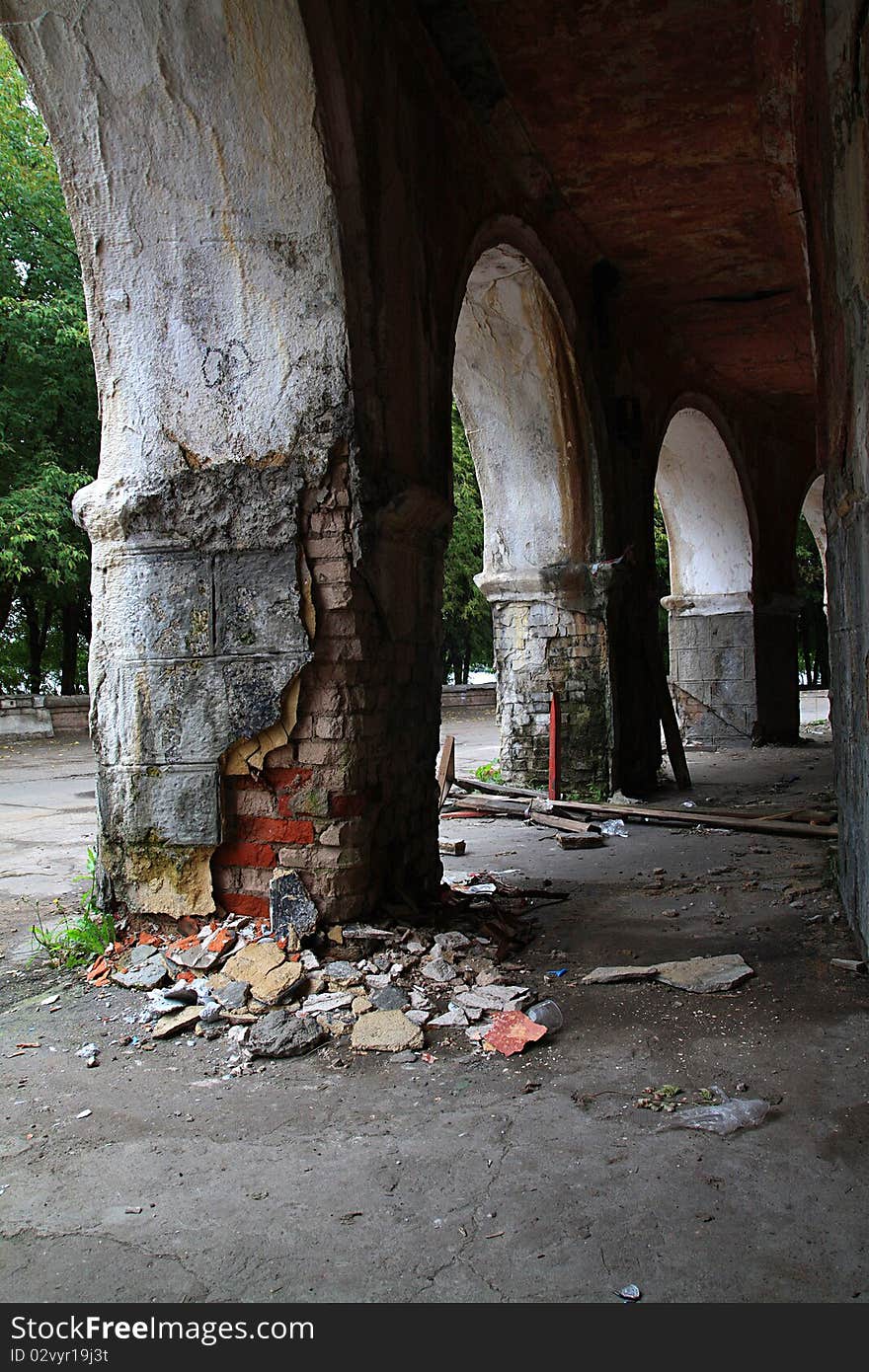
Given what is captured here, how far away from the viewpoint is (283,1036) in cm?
335

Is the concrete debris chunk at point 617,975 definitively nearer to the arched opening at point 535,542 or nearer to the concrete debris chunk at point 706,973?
the concrete debris chunk at point 706,973

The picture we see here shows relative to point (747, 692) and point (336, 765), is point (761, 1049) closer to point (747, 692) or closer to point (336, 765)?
point (336, 765)

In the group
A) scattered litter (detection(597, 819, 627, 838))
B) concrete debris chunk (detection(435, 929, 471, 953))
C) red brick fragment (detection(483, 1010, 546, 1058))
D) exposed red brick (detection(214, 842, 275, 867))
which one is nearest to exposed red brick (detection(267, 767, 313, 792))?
exposed red brick (detection(214, 842, 275, 867))

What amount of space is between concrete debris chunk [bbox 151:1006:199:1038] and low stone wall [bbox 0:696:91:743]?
12.8 m

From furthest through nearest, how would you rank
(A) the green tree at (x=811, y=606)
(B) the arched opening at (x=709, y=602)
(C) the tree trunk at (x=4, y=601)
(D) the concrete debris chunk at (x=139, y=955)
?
(A) the green tree at (x=811, y=606), (C) the tree trunk at (x=4, y=601), (B) the arched opening at (x=709, y=602), (D) the concrete debris chunk at (x=139, y=955)

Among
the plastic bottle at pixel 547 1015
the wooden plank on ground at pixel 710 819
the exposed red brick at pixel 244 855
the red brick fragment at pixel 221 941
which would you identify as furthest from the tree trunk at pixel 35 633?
the plastic bottle at pixel 547 1015

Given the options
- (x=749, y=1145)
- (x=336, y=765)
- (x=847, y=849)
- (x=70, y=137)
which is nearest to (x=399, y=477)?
(x=336, y=765)

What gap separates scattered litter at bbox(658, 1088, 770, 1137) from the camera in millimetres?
2674

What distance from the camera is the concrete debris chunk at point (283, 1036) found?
3293mm

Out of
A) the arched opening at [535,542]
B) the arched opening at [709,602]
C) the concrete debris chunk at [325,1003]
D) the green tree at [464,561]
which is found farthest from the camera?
the green tree at [464,561]

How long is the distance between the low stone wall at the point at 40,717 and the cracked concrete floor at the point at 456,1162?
41.0 ft

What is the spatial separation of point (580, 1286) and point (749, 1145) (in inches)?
30.6

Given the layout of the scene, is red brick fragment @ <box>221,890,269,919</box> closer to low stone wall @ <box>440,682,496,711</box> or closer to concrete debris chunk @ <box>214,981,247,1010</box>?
concrete debris chunk @ <box>214,981,247,1010</box>

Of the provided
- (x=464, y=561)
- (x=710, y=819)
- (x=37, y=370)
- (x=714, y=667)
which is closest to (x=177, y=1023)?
(x=710, y=819)
